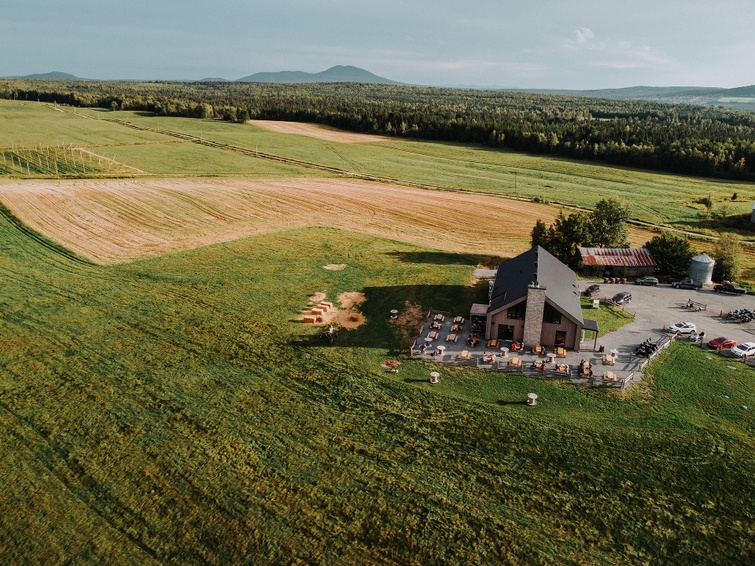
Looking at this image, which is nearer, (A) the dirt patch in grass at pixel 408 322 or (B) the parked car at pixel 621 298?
(A) the dirt patch in grass at pixel 408 322

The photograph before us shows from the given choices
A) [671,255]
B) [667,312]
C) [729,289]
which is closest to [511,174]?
[671,255]

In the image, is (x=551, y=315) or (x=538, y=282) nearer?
(x=538, y=282)

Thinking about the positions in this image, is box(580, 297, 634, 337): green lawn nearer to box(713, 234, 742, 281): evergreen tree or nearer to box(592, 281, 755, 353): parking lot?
box(592, 281, 755, 353): parking lot

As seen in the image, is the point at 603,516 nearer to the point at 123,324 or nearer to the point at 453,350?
the point at 453,350

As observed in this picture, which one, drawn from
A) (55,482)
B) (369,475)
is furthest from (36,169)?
(369,475)

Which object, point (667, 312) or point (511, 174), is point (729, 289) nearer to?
point (667, 312)

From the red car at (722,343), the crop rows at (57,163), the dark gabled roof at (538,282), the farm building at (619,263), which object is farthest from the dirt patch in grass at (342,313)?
the crop rows at (57,163)

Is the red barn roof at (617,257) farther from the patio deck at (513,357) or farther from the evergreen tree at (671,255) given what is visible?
the patio deck at (513,357)

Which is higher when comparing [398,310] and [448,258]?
[448,258]
